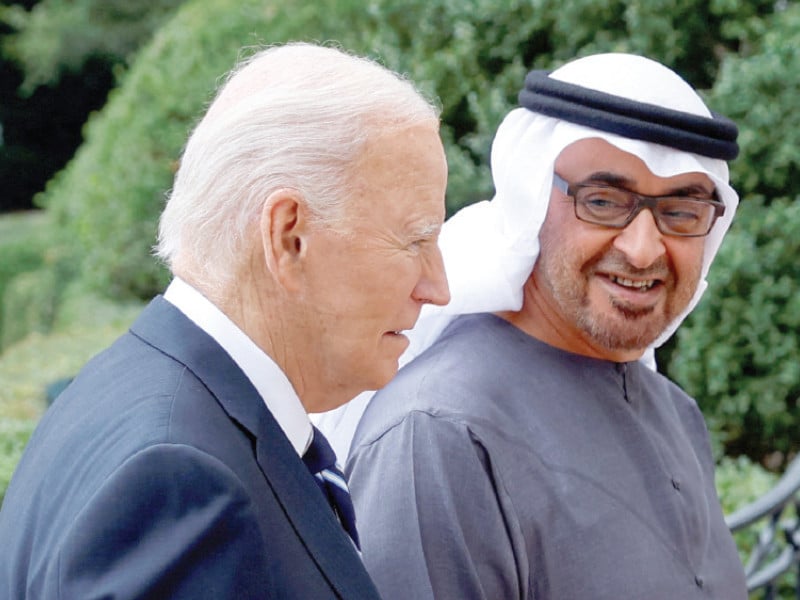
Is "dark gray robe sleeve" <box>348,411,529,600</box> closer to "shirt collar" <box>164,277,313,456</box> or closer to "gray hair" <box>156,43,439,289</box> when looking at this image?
"shirt collar" <box>164,277,313,456</box>

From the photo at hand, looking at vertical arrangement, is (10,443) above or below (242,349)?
below

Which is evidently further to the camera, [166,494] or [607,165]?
[607,165]

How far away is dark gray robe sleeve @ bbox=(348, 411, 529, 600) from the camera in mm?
1960

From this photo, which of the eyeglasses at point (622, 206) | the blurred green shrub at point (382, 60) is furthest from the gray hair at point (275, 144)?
the blurred green shrub at point (382, 60)

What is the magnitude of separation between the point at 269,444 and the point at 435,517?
0.63 meters

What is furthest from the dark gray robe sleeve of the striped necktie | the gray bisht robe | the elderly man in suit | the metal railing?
the metal railing

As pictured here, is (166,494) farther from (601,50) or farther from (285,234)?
(601,50)

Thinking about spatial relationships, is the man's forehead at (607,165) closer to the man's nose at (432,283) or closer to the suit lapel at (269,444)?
the man's nose at (432,283)

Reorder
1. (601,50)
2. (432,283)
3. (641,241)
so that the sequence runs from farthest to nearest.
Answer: (601,50)
(641,241)
(432,283)

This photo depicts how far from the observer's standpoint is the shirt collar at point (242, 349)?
1.48 m

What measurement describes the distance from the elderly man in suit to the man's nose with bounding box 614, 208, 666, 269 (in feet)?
2.78

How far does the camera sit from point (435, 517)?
6.54 feet

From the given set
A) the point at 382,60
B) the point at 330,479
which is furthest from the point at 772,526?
the point at 382,60

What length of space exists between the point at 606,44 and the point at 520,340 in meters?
3.36
